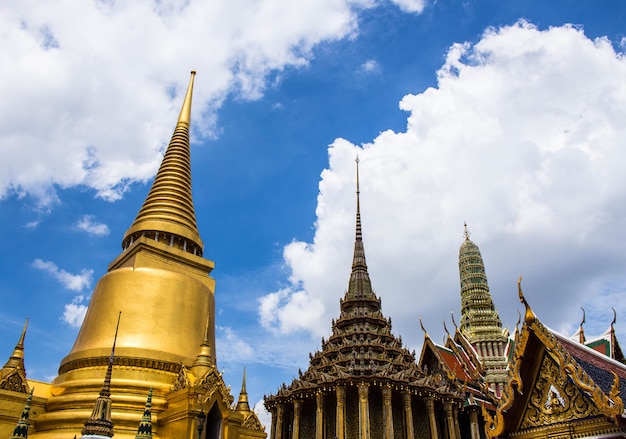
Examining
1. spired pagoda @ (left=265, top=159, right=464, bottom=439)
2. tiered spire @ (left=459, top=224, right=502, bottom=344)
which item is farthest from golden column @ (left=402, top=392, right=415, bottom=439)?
tiered spire @ (left=459, top=224, right=502, bottom=344)

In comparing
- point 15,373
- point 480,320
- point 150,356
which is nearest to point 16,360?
point 15,373

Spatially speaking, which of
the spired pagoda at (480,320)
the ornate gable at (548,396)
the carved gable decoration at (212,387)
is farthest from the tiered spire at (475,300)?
the ornate gable at (548,396)

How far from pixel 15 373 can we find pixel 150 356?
3.46 meters

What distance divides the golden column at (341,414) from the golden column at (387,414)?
171 cm

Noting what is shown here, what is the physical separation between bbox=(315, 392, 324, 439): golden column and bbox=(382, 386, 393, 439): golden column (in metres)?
2.79

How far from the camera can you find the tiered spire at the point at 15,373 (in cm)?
1309

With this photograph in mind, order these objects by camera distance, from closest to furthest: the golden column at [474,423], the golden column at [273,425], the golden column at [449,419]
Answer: the golden column at [449,419]
the golden column at [273,425]
the golden column at [474,423]

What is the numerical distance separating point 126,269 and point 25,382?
4.89 metres

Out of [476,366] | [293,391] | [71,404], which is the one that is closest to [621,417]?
[71,404]

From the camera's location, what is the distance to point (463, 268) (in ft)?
124

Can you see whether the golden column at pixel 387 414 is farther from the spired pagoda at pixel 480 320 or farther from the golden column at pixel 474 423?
the spired pagoda at pixel 480 320

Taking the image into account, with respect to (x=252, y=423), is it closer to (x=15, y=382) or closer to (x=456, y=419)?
(x=15, y=382)

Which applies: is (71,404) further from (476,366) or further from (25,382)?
(476,366)

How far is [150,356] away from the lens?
49.8 feet
